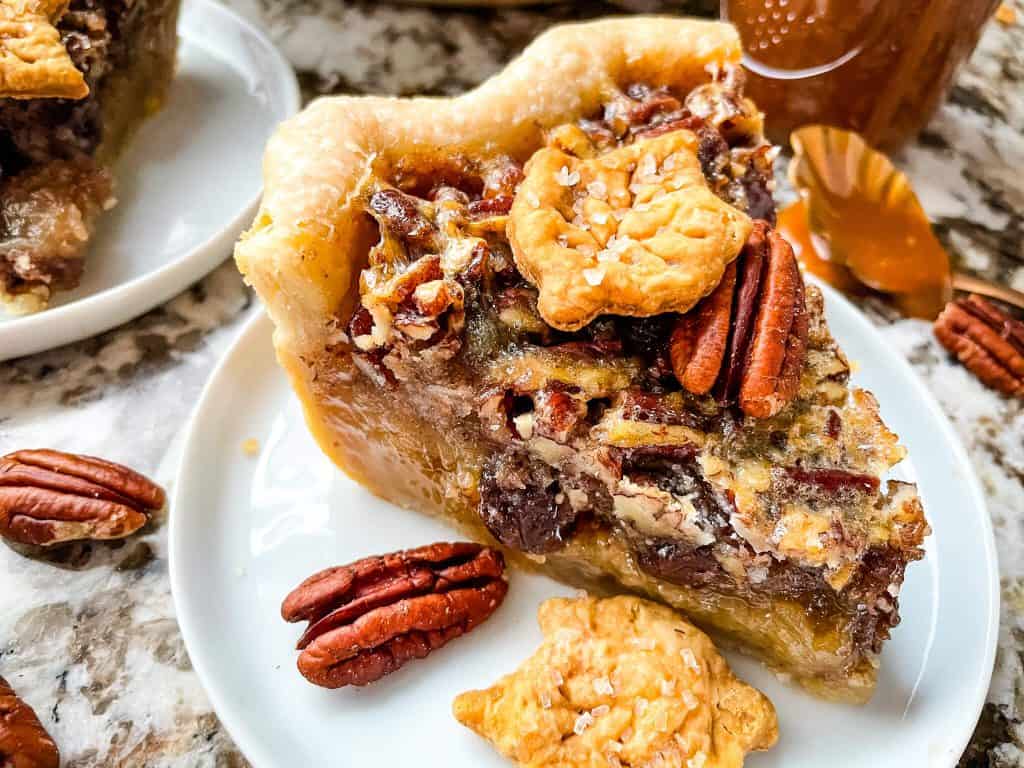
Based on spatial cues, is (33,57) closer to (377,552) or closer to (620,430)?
(377,552)

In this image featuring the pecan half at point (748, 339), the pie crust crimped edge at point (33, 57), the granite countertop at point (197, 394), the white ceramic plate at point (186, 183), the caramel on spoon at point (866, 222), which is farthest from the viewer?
the caramel on spoon at point (866, 222)

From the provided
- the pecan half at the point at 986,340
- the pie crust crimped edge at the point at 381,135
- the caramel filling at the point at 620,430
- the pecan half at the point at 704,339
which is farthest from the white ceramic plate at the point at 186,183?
the pecan half at the point at 986,340

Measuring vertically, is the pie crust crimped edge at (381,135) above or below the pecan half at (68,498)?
above

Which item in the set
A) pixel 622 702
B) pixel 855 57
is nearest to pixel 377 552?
pixel 622 702

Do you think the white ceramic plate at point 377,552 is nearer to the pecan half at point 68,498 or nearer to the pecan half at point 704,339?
the pecan half at point 68,498

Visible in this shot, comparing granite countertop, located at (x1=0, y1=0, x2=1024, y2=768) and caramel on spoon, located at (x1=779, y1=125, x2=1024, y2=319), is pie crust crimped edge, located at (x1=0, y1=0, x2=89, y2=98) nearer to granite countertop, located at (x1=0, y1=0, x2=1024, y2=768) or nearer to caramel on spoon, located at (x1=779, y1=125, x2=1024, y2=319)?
granite countertop, located at (x1=0, y1=0, x2=1024, y2=768)

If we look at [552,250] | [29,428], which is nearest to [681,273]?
[552,250]
